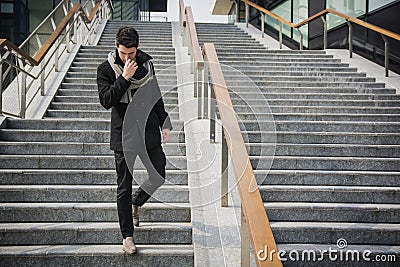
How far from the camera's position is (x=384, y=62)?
28.1 feet

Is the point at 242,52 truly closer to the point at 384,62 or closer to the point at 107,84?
the point at 384,62

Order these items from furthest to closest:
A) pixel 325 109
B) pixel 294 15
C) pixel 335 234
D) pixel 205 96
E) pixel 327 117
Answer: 1. pixel 294 15
2. pixel 325 109
3. pixel 327 117
4. pixel 205 96
5. pixel 335 234

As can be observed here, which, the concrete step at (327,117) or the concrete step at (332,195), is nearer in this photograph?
the concrete step at (332,195)

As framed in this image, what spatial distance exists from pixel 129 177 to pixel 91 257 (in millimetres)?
688

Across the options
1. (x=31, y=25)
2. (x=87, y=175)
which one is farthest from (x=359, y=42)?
(x=31, y=25)

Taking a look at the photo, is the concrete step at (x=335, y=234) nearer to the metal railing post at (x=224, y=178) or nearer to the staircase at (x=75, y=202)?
the metal railing post at (x=224, y=178)

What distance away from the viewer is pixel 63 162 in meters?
4.73

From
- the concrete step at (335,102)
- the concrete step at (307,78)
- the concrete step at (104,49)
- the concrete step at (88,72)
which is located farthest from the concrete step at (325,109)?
the concrete step at (104,49)

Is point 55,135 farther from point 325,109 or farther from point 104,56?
point 104,56

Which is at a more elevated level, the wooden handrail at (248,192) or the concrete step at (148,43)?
the concrete step at (148,43)

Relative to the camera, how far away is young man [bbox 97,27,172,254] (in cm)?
300

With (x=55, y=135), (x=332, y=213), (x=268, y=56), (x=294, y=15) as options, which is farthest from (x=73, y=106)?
(x=294, y=15)

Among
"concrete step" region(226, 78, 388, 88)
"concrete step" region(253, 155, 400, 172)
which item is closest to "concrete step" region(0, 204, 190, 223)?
"concrete step" region(253, 155, 400, 172)

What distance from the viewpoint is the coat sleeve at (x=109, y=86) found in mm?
2986
